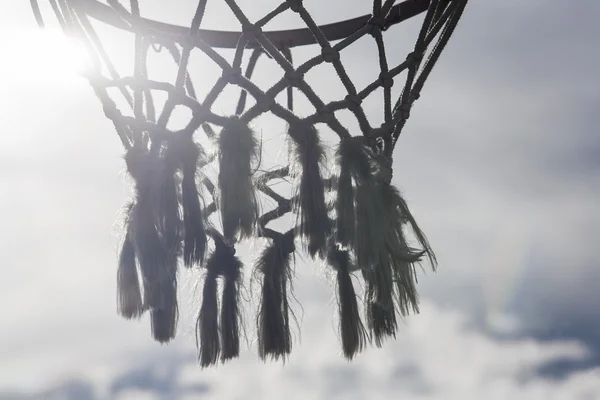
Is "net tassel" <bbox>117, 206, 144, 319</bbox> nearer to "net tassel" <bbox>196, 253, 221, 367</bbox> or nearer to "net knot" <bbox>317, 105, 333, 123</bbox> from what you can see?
"net tassel" <bbox>196, 253, 221, 367</bbox>

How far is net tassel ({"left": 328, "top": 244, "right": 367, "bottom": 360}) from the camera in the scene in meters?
3.09

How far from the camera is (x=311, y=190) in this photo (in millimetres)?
2924

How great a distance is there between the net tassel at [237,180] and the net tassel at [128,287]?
15.5 inches

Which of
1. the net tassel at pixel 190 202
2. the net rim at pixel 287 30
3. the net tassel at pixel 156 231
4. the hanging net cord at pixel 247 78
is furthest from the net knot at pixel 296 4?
the net tassel at pixel 156 231

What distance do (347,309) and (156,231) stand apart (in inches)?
31.8

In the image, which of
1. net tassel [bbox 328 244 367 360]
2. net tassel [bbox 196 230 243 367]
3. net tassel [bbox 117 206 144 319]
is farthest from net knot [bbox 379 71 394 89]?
net tassel [bbox 117 206 144 319]

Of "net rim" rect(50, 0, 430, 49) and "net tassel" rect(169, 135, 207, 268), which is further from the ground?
"net rim" rect(50, 0, 430, 49)

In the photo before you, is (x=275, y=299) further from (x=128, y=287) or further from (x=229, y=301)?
(x=128, y=287)

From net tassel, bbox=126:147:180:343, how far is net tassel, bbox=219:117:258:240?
0.19 metres

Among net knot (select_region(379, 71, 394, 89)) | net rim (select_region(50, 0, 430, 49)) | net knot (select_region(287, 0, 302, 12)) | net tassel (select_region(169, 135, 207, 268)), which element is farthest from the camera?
net rim (select_region(50, 0, 430, 49))

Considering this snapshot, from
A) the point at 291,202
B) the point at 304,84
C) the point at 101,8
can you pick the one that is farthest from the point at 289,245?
the point at 101,8

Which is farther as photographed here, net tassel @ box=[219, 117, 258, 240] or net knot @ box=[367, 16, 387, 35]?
net knot @ box=[367, 16, 387, 35]

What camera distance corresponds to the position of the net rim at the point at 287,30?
3.40m

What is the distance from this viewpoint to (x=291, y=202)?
3008 mm
